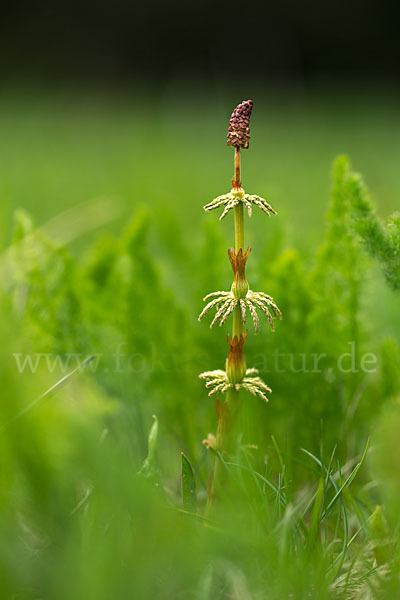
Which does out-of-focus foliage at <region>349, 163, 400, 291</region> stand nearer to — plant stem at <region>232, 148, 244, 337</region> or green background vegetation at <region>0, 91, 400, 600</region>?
green background vegetation at <region>0, 91, 400, 600</region>

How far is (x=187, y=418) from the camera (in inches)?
24.9

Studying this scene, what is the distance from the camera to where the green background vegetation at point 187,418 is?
0.30 meters

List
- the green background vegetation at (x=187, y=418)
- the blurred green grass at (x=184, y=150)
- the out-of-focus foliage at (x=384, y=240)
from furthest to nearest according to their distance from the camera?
1. the blurred green grass at (x=184, y=150)
2. the out-of-focus foliage at (x=384, y=240)
3. the green background vegetation at (x=187, y=418)

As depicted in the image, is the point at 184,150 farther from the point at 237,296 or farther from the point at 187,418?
the point at 237,296

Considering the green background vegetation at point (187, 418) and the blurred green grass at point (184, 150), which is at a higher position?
the blurred green grass at point (184, 150)

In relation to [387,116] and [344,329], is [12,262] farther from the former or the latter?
[387,116]

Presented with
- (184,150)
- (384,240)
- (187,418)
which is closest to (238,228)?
(384,240)

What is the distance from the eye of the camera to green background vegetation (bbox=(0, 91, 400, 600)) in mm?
305

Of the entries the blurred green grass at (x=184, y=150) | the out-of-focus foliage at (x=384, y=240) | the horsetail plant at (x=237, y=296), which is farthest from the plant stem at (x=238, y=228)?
the blurred green grass at (x=184, y=150)

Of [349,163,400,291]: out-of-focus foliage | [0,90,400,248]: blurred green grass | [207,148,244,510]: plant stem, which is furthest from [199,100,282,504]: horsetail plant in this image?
[0,90,400,248]: blurred green grass

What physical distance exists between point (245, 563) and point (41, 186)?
215 cm

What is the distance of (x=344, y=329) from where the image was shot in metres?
0.62

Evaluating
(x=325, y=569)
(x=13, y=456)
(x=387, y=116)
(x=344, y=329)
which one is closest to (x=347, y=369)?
(x=344, y=329)

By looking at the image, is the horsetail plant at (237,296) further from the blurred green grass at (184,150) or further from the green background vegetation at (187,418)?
the blurred green grass at (184,150)
